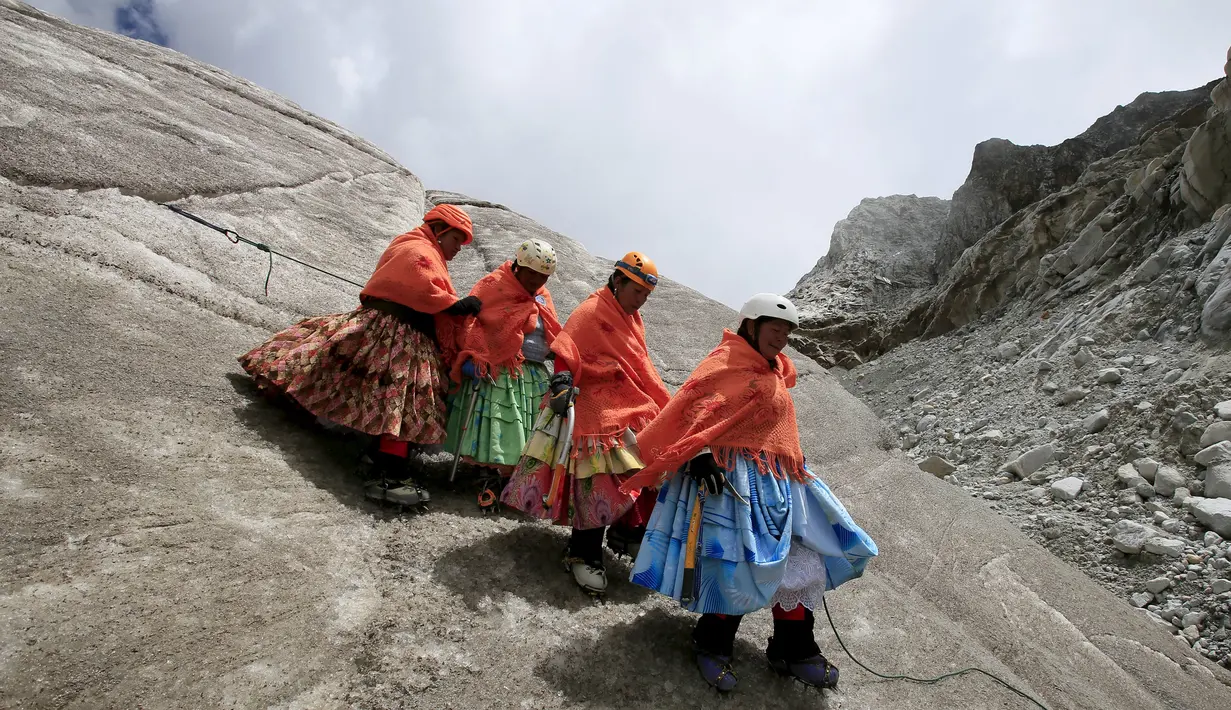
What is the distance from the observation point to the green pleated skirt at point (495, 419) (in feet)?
13.9

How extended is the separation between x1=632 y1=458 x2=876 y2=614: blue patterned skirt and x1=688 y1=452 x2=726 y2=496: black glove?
1.6 inches

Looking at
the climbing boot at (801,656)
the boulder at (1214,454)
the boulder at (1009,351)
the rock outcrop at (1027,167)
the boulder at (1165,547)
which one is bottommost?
the climbing boot at (801,656)

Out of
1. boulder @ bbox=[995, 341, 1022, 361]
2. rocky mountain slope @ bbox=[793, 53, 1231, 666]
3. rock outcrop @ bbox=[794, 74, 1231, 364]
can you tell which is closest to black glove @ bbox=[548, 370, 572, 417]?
rocky mountain slope @ bbox=[793, 53, 1231, 666]

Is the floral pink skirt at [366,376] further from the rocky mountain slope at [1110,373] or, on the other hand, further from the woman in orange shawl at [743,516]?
the rocky mountain slope at [1110,373]

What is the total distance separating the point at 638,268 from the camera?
3922 mm

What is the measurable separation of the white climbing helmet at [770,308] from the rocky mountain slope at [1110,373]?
4.20 metres

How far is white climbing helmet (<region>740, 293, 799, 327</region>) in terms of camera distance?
3248 millimetres

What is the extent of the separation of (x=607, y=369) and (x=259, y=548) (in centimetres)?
183

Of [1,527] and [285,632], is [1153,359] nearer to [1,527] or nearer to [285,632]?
[285,632]

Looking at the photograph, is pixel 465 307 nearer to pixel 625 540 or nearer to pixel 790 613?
pixel 625 540

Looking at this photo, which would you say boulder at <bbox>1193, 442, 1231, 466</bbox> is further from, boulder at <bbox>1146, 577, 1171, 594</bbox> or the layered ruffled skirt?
the layered ruffled skirt

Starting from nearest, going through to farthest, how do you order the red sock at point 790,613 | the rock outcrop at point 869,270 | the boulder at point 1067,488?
the red sock at point 790,613 < the boulder at point 1067,488 < the rock outcrop at point 869,270

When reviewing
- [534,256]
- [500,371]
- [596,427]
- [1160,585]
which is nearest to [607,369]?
[596,427]

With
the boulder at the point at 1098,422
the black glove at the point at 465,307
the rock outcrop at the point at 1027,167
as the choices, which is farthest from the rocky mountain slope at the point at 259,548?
the rock outcrop at the point at 1027,167
